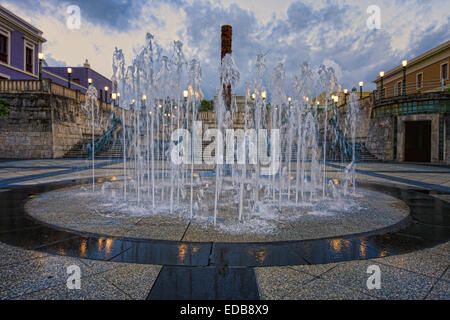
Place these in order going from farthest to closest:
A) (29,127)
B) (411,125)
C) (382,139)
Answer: (411,125) < (382,139) < (29,127)

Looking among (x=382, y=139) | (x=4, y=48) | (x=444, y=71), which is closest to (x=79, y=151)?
(x=4, y=48)

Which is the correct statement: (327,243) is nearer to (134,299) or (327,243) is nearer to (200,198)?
(134,299)

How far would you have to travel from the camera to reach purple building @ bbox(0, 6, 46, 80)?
910 inches

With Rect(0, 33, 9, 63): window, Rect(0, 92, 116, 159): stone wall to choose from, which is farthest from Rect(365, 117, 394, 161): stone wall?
Rect(0, 33, 9, 63): window

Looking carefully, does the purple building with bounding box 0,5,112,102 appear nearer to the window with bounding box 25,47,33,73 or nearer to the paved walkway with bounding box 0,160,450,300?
the window with bounding box 25,47,33,73

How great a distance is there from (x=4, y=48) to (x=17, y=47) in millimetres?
1549

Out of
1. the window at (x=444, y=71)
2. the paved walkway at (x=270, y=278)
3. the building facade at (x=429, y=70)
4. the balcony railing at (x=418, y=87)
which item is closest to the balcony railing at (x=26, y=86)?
the paved walkway at (x=270, y=278)

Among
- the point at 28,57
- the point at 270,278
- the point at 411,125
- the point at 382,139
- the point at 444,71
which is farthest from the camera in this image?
the point at 28,57

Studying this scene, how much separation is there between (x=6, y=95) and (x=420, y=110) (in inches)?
1111

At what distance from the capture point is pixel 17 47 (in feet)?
81.3

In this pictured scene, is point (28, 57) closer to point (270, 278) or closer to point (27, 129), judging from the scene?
point (27, 129)

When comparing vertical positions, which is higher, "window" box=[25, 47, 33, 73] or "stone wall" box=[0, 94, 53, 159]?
"window" box=[25, 47, 33, 73]

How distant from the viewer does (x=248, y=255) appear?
2.87 metres

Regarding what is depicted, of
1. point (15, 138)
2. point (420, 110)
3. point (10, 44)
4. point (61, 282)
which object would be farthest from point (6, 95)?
point (420, 110)
